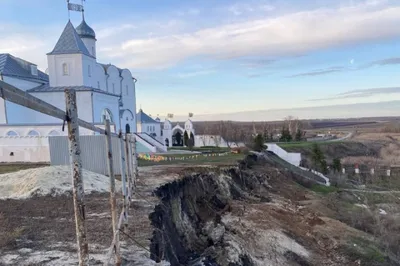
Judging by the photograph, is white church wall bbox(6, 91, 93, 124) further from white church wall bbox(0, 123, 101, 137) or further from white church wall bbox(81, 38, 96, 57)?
white church wall bbox(81, 38, 96, 57)

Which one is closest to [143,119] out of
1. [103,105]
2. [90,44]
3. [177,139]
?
[177,139]

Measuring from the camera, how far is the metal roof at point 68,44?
26188 mm

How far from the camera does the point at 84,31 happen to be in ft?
104

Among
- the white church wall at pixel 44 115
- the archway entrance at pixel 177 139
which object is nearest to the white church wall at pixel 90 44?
the white church wall at pixel 44 115

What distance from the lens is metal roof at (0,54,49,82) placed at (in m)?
24.1

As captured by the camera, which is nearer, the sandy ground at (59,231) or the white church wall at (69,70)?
the sandy ground at (59,231)

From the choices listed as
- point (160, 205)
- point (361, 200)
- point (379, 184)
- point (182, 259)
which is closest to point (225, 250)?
point (182, 259)

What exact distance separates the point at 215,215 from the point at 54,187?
759cm

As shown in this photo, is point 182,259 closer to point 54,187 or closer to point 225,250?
point 225,250

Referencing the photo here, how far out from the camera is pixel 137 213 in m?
8.03

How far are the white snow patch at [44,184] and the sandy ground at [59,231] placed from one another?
39 centimetres

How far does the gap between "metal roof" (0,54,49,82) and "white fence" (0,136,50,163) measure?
6670mm

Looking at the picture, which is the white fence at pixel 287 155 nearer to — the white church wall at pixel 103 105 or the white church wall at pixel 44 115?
the white church wall at pixel 103 105

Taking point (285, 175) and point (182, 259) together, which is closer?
point (182, 259)
